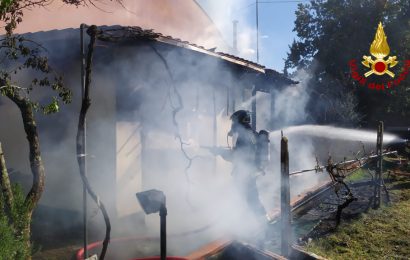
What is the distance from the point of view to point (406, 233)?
6324 mm

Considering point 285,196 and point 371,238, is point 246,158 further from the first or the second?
point 371,238

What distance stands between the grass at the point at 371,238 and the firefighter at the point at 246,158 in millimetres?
1205

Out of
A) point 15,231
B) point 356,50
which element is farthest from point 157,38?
point 356,50

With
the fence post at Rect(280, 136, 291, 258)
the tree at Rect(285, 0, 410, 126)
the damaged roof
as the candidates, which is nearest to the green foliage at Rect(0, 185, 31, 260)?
the damaged roof

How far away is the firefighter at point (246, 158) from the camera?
20.4ft

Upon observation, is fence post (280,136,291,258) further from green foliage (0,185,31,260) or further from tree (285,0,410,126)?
tree (285,0,410,126)

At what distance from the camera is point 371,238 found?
19.9 feet

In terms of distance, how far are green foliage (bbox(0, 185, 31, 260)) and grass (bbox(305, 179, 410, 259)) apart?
13.5ft

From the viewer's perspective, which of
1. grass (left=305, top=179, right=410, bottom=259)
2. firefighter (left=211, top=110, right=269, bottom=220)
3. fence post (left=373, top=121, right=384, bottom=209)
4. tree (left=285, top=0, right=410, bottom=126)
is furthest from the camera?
tree (left=285, top=0, right=410, bottom=126)

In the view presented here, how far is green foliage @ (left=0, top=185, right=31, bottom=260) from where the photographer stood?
3014 millimetres

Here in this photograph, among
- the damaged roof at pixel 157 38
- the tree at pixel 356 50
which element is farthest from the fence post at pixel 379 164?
the tree at pixel 356 50

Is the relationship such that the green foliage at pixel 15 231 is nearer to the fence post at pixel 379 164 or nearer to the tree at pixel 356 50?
the fence post at pixel 379 164

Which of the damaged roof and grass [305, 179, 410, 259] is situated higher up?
the damaged roof

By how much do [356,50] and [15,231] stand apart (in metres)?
26.1
